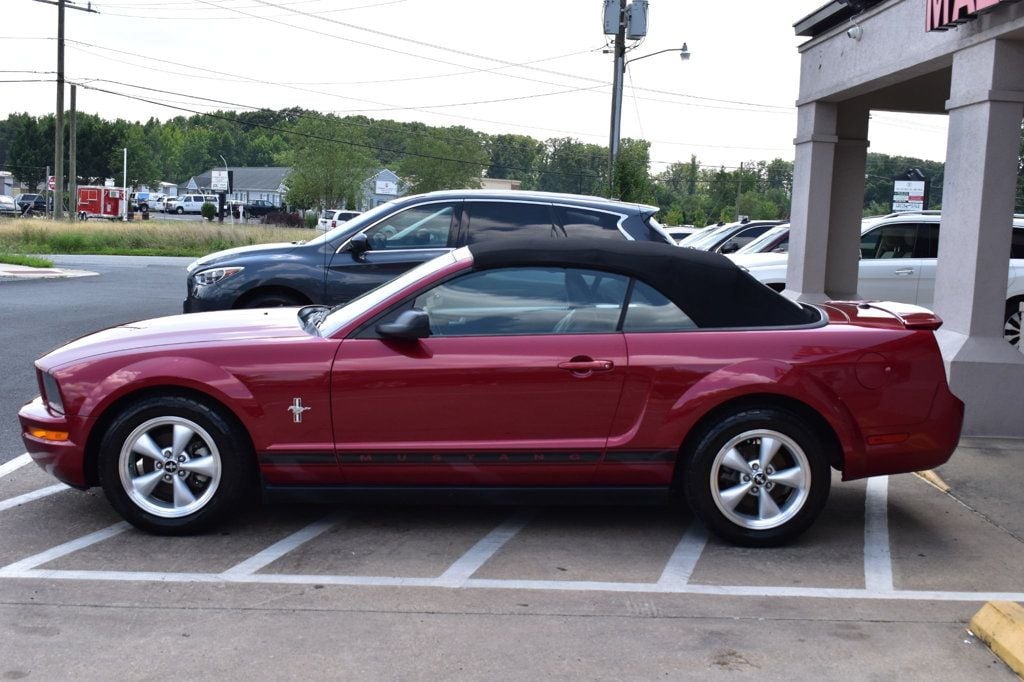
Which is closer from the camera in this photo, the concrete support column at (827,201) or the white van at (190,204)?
the concrete support column at (827,201)

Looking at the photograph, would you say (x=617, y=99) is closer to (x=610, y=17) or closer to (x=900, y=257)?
(x=610, y=17)

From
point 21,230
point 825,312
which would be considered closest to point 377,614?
point 825,312

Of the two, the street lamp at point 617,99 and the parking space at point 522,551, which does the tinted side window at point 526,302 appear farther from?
the street lamp at point 617,99

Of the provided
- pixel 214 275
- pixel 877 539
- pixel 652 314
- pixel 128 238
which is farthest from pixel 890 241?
pixel 128 238

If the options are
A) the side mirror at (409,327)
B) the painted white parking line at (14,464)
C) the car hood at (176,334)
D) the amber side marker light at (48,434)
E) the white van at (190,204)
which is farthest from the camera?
the white van at (190,204)

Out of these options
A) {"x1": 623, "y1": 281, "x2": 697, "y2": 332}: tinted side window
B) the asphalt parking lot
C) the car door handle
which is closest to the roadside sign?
the asphalt parking lot

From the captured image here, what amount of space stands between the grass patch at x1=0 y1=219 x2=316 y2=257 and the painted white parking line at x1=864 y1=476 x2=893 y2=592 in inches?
1410

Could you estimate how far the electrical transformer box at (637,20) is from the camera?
2859 cm

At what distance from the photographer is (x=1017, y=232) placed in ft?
46.4

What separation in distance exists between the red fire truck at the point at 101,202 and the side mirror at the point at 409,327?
7549 centimetres

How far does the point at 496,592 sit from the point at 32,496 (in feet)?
10.3

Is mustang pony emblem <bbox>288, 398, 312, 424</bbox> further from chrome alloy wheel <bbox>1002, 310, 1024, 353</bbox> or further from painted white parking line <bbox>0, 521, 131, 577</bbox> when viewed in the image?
chrome alloy wheel <bbox>1002, 310, 1024, 353</bbox>

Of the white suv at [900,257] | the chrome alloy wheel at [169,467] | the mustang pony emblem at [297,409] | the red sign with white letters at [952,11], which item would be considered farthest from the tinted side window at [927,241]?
the chrome alloy wheel at [169,467]

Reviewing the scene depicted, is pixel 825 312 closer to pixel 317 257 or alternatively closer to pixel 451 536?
pixel 451 536
